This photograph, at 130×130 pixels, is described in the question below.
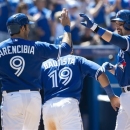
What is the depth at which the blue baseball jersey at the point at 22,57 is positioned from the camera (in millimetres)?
5383

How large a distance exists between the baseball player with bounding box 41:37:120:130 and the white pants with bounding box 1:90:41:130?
8.2 inches

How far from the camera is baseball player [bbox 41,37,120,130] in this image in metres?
5.45

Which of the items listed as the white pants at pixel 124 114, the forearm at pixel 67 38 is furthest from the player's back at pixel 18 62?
the white pants at pixel 124 114

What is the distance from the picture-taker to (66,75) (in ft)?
18.7

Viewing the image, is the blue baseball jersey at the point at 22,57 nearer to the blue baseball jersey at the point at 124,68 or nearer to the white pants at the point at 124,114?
the blue baseball jersey at the point at 124,68

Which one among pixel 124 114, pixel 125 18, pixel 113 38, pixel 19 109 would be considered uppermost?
pixel 125 18

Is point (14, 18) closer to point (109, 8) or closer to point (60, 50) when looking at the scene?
point (60, 50)

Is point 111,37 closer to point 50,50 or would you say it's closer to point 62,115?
point 50,50

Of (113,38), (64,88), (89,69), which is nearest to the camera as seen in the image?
(113,38)

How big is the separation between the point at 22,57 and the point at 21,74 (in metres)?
0.20

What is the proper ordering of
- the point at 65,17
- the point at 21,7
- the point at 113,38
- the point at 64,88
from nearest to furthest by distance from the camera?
1. the point at 113,38
2. the point at 65,17
3. the point at 64,88
4. the point at 21,7

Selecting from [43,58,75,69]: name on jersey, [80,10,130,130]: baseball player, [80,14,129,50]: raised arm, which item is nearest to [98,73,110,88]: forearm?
[80,10,130,130]: baseball player

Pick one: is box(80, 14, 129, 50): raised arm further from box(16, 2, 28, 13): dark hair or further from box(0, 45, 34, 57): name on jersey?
box(16, 2, 28, 13): dark hair

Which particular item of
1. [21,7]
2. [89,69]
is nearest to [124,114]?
[89,69]
